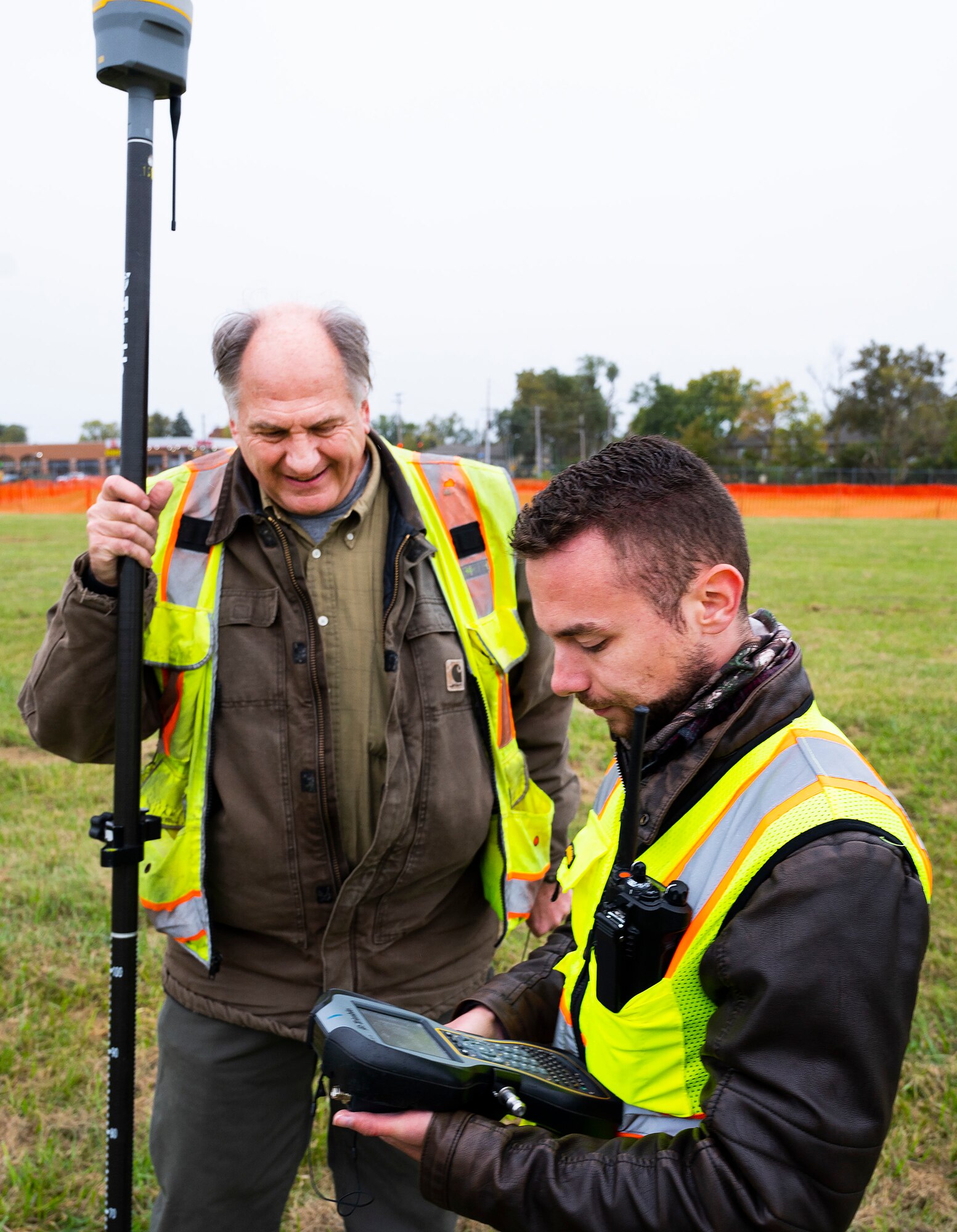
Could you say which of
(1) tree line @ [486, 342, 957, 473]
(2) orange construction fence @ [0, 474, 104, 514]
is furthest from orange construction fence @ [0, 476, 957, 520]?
(1) tree line @ [486, 342, 957, 473]

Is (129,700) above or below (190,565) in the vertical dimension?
below

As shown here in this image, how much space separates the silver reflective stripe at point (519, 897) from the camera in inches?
102

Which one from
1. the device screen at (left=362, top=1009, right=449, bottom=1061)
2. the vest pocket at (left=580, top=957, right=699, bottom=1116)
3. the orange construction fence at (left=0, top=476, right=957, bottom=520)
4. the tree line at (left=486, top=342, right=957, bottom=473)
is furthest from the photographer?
the tree line at (left=486, top=342, right=957, bottom=473)

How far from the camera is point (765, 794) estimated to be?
142 cm

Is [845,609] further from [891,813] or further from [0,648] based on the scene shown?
[891,813]

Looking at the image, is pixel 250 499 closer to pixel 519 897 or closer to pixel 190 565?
pixel 190 565

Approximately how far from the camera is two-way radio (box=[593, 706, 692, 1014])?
1406 millimetres

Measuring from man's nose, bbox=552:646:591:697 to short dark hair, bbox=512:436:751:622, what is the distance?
6.9 inches

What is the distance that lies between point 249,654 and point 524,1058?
1205 millimetres

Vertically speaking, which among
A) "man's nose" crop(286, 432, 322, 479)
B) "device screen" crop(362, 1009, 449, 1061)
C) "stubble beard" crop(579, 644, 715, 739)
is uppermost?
"man's nose" crop(286, 432, 322, 479)

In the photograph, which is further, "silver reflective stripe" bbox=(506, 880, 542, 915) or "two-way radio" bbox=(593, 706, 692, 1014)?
"silver reflective stripe" bbox=(506, 880, 542, 915)

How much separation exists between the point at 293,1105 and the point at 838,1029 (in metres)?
1.87

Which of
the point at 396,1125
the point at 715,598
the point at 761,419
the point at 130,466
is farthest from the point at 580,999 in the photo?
the point at 761,419

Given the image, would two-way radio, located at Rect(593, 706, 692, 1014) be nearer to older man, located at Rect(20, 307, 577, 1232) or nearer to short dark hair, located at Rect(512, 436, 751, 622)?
short dark hair, located at Rect(512, 436, 751, 622)
